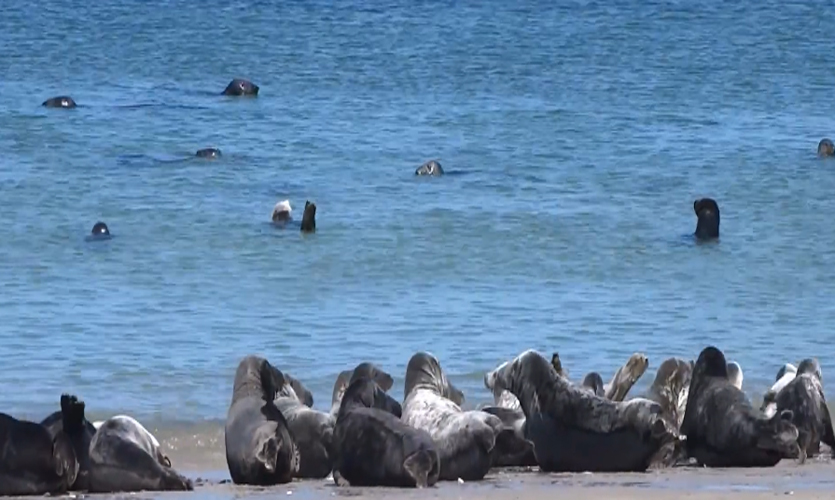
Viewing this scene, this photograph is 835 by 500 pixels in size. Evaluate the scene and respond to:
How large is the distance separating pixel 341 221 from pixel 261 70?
19418 millimetres

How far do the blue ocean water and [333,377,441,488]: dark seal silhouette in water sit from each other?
10.6 feet

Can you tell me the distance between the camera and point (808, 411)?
10.2 metres

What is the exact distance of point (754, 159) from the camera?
90.8ft

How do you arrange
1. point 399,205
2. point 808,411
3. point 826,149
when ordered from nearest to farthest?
point 808,411 → point 399,205 → point 826,149

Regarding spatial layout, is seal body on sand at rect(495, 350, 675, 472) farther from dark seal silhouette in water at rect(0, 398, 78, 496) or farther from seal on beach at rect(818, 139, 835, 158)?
seal on beach at rect(818, 139, 835, 158)

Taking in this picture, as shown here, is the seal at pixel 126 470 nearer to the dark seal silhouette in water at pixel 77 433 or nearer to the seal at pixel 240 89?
the dark seal silhouette in water at pixel 77 433

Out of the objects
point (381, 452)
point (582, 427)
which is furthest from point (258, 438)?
point (582, 427)

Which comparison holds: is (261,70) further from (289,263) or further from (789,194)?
(289,263)

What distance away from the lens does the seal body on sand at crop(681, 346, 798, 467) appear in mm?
9477

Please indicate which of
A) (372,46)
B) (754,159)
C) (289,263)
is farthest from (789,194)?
(372,46)

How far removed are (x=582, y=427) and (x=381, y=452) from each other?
1155mm

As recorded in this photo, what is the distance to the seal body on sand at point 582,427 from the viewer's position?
30.3 ft

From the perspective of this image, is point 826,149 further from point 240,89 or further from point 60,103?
point 60,103

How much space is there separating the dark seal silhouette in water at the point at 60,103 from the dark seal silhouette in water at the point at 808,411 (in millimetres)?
23230
